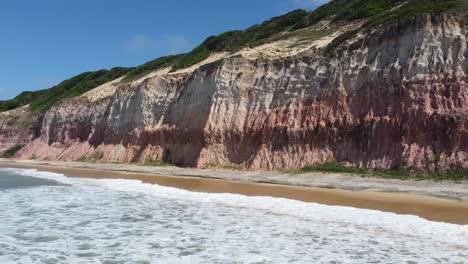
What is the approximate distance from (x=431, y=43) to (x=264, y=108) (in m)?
12.0

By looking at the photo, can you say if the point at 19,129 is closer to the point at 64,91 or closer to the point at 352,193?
the point at 64,91

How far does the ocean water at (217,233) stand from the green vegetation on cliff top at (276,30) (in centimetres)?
1681

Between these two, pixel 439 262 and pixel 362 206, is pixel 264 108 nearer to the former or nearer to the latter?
pixel 362 206

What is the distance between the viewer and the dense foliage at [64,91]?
3027 inches

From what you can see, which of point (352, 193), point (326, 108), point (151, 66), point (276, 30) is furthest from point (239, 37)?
point (352, 193)

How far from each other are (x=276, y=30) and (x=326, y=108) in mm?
33753

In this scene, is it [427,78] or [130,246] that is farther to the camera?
[427,78]

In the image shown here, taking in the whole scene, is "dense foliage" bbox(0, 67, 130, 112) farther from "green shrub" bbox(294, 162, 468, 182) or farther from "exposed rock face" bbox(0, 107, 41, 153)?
"green shrub" bbox(294, 162, 468, 182)

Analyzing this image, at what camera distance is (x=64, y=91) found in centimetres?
8650

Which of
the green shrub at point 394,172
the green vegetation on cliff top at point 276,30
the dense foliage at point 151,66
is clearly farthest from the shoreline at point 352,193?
the dense foliage at point 151,66

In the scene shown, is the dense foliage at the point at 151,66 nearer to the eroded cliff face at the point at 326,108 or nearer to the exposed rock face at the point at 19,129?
the exposed rock face at the point at 19,129

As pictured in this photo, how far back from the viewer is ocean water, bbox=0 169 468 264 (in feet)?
30.9

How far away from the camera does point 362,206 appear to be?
51.8 ft

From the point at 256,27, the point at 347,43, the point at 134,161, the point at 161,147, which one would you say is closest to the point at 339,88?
the point at 347,43
